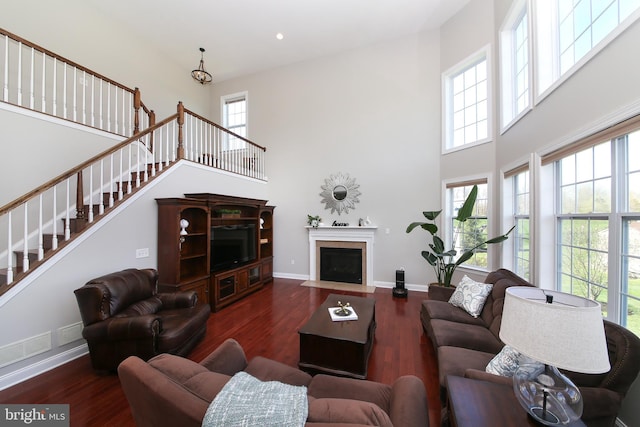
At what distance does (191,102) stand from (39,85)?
123 inches

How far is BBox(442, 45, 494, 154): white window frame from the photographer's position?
399cm

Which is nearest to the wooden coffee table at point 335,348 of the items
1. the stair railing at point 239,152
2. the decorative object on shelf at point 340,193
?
the decorative object on shelf at point 340,193

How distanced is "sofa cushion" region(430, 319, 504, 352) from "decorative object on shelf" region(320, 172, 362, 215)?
3.48 metres

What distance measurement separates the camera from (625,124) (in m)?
1.66

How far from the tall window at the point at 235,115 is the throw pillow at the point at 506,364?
6.64m

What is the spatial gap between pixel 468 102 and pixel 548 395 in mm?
4826

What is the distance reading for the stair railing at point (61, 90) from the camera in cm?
342

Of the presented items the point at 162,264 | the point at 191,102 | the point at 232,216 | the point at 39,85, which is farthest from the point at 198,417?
the point at 191,102

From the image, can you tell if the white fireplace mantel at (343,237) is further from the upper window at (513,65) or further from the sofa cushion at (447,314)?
the upper window at (513,65)

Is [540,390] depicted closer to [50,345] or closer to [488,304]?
[488,304]

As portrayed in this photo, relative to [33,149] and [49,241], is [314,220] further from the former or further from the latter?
[33,149]

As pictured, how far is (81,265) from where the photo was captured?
280 cm

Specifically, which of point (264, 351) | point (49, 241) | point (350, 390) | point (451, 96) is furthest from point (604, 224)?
point (49, 241)

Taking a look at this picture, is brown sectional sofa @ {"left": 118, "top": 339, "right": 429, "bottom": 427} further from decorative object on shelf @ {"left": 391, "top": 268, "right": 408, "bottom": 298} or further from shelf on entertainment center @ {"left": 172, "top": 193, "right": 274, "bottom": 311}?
decorative object on shelf @ {"left": 391, "top": 268, "right": 408, "bottom": 298}
